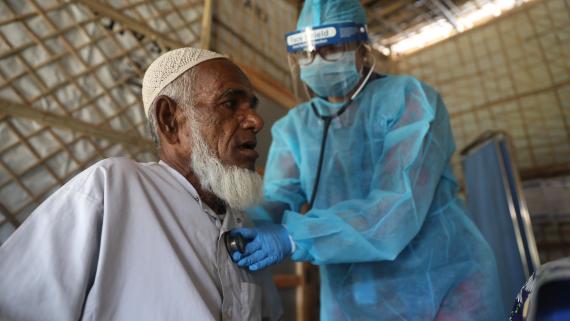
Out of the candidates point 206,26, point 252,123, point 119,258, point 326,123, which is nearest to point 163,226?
Result: point 119,258

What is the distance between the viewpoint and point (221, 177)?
857mm

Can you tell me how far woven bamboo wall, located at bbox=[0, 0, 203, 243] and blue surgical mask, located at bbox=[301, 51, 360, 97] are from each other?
0.88 meters

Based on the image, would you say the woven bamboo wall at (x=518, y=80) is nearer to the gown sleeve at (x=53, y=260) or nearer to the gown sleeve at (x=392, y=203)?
the gown sleeve at (x=392, y=203)

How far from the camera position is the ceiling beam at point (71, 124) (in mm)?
1293

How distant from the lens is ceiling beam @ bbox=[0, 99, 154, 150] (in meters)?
1.29

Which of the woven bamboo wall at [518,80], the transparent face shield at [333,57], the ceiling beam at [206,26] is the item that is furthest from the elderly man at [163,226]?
the woven bamboo wall at [518,80]

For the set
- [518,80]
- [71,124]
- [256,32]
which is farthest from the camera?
[518,80]

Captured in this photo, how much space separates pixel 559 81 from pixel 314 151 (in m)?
2.83

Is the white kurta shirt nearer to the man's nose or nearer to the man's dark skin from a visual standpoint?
the man's dark skin

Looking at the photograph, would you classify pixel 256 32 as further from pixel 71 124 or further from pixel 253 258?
pixel 253 258

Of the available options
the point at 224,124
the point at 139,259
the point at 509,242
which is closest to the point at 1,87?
the point at 224,124

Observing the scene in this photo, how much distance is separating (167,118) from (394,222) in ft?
1.92

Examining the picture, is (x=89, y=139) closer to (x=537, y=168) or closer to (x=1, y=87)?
→ (x=1, y=87)

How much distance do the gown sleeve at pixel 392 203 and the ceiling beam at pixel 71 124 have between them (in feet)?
3.11
